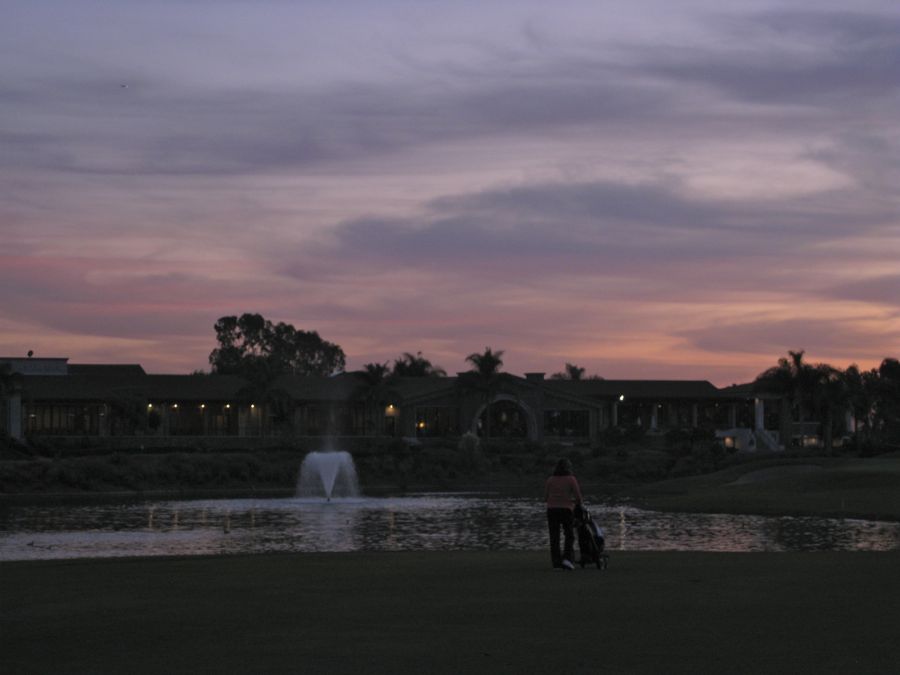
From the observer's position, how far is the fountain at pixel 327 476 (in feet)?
235

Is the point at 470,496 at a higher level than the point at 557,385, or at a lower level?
lower

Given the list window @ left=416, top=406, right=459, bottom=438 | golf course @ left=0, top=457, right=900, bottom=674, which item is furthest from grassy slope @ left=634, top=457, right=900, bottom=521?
window @ left=416, top=406, right=459, bottom=438

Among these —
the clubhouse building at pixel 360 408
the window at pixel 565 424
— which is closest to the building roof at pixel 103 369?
the clubhouse building at pixel 360 408

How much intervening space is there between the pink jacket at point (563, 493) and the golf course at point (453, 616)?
114cm

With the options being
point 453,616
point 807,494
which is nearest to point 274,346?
point 807,494

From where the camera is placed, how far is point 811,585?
19.2m

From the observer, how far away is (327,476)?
243 feet

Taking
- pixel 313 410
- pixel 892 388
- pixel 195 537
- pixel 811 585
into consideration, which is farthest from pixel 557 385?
pixel 811 585

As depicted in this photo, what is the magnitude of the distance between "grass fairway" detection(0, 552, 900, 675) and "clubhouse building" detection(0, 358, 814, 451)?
73.0 meters

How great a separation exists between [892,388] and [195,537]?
8525 cm

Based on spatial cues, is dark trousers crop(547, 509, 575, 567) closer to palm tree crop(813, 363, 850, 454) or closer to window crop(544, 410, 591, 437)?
palm tree crop(813, 363, 850, 454)

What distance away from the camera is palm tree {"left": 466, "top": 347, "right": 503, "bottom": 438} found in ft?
330

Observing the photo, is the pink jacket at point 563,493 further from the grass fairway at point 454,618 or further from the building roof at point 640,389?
the building roof at point 640,389

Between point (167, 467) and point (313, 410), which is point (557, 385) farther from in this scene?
point (167, 467)
